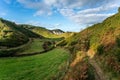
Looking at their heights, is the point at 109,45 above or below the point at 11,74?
above

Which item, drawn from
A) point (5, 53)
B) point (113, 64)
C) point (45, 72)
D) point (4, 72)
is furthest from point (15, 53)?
point (113, 64)

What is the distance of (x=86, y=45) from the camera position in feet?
259

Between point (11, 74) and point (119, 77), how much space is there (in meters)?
29.0

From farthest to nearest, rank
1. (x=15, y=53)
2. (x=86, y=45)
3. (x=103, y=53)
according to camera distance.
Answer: (x=15, y=53) → (x=86, y=45) → (x=103, y=53)

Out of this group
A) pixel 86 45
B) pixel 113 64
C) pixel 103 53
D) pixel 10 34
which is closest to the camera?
pixel 113 64

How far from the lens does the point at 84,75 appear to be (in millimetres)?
38812

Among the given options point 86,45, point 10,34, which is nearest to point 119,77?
point 86,45

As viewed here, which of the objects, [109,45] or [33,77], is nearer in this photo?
[33,77]

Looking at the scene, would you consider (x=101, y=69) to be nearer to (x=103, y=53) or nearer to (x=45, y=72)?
(x=103, y=53)

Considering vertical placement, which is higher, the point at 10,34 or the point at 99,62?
the point at 10,34

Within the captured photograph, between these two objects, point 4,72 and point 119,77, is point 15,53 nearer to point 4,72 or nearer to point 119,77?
point 4,72

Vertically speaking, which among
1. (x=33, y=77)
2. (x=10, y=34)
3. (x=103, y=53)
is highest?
(x=10, y=34)

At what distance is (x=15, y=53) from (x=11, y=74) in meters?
34.1

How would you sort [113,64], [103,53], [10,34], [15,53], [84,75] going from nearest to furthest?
[84,75], [113,64], [103,53], [15,53], [10,34]
